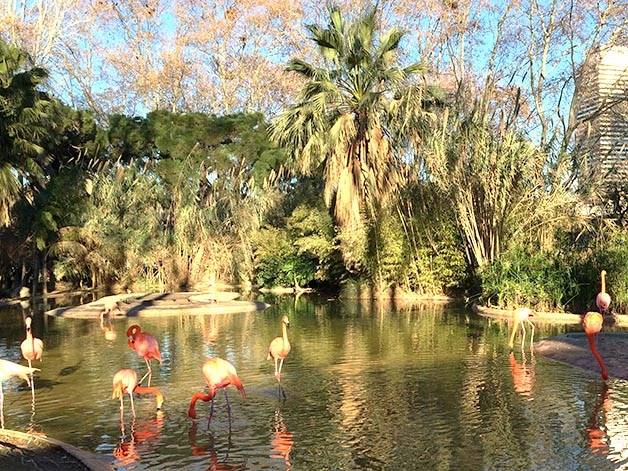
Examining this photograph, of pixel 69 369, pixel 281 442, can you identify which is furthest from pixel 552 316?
pixel 281 442

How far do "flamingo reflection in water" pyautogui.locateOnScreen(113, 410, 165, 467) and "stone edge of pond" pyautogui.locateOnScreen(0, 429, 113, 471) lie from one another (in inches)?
6.7

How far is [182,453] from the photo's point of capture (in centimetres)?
592

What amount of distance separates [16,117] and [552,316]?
1635cm

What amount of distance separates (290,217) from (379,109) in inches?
252

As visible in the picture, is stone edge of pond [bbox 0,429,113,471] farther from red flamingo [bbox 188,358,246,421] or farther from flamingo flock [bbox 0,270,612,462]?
red flamingo [bbox 188,358,246,421]

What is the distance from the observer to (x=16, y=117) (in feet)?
69.2

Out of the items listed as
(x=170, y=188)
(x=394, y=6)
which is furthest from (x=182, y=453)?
(x=394, y=6)

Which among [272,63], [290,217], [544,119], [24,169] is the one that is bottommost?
[290,217]

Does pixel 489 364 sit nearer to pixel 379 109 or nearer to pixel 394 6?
pixel 379 109

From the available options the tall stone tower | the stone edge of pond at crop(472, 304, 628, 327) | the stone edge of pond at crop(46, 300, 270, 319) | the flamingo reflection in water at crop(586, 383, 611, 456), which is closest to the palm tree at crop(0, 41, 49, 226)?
the stone edge of pond at crop(46, 300, 270, 319)

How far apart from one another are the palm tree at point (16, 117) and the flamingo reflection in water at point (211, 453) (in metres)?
15.7

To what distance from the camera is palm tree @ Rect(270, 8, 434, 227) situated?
21.2 meters

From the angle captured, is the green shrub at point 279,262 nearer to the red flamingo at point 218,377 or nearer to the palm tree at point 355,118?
the palm tree at point 355,118

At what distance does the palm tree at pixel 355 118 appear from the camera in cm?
2117
